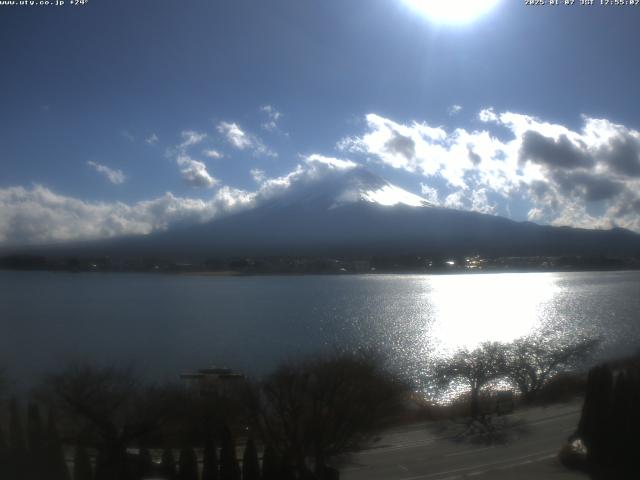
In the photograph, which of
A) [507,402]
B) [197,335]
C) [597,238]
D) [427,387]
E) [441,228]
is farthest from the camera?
[441,228]

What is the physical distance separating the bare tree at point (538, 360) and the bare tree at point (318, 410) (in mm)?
3015

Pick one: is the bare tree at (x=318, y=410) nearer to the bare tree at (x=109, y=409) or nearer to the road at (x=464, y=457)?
the road at (x=464, y=457)

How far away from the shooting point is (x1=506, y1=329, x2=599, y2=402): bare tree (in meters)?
7.64

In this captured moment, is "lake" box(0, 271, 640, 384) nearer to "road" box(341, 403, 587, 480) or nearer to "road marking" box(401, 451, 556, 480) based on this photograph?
"road" box(341, 403, 587, 480)

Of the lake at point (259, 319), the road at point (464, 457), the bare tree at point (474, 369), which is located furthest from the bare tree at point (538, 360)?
→ the road at point (464, 457)

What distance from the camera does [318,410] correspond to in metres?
4.62

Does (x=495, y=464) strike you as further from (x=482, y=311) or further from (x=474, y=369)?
(x=482, y=311)

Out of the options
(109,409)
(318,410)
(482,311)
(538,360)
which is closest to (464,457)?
(318,410)

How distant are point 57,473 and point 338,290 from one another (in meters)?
19.7

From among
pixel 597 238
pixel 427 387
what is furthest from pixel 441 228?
pixel 427 387

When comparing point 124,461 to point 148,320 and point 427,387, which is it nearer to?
point 427,387

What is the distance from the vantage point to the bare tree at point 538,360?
25.1ft

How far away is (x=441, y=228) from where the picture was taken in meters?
57.2

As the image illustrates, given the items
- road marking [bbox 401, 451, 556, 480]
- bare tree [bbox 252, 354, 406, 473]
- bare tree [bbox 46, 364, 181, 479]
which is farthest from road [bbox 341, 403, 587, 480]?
bare tree [bbox 46, 364, 181, 479]
